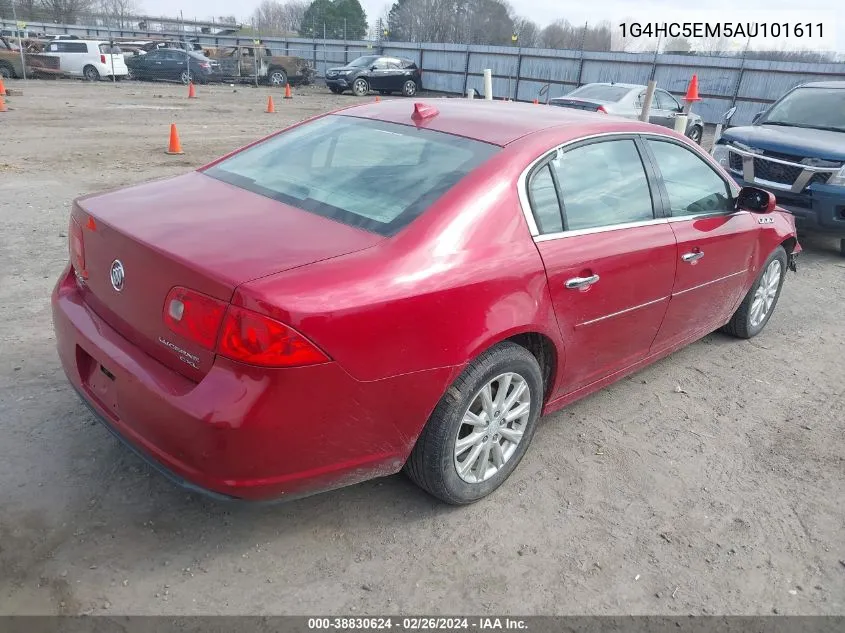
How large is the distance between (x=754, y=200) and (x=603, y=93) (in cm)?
1034

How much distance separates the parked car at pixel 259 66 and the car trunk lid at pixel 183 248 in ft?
97.0

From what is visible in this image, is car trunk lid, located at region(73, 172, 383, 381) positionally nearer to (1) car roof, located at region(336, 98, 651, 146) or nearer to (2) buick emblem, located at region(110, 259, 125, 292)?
(2) buick emblem, located at region(110, 259, 125, 292)

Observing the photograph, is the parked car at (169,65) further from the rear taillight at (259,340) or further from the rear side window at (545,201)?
the rear taillight at (259,340)

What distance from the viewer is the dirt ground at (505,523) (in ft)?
8.00

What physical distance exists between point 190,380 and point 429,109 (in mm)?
1808

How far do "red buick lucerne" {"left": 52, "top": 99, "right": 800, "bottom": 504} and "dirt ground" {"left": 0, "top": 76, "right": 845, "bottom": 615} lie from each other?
287 mm

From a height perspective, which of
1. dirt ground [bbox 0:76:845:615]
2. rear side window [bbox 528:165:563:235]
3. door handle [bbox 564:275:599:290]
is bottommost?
dirt ground [bbox 0:76:845:615]

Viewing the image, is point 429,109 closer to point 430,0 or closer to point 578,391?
point 578,391

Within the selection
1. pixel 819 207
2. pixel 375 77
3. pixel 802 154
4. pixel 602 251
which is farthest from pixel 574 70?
pixel 602 251

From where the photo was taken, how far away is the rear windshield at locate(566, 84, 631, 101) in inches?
529

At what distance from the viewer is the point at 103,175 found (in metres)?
9.18

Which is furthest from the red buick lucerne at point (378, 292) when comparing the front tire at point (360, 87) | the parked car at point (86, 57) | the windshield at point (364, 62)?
the parked car at point (86, 57)

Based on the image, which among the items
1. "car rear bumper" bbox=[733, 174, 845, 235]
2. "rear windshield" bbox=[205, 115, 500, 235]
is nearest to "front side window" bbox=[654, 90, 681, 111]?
"car rear bumper" bbox=[733, 174, 845, 235]

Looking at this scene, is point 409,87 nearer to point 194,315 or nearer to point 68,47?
point 68,47
